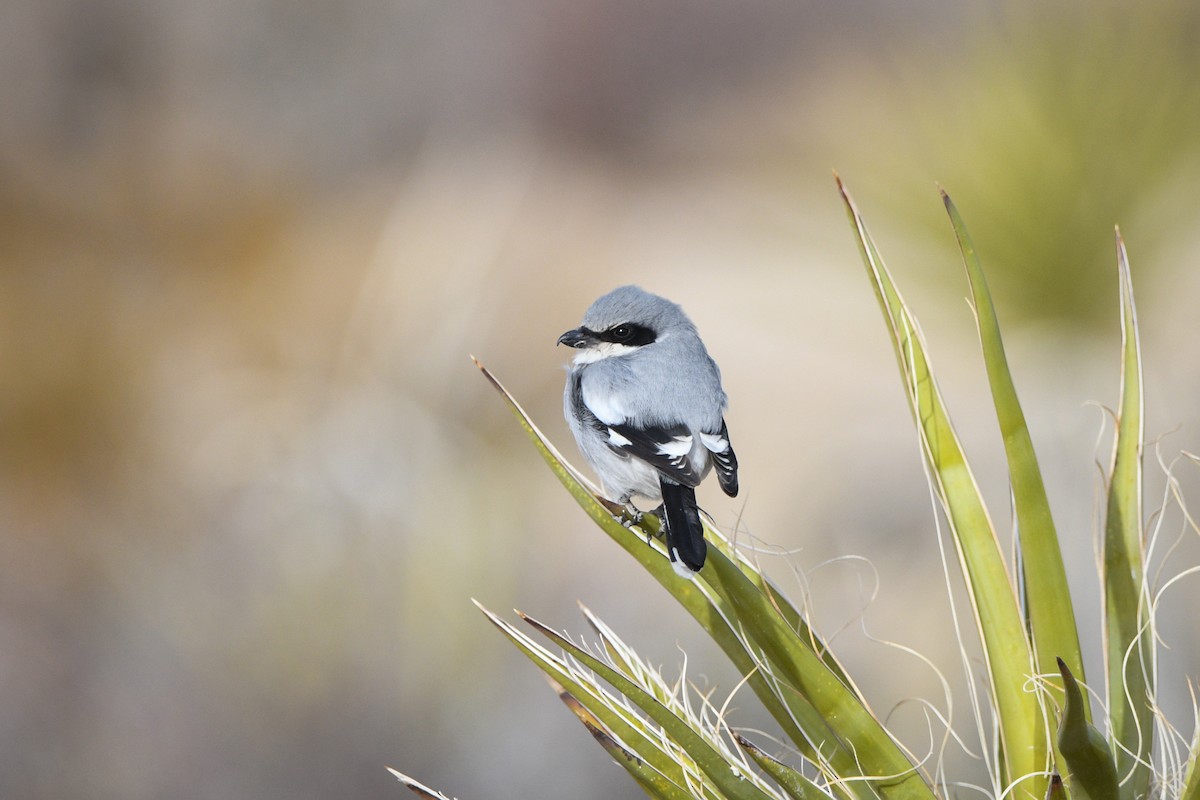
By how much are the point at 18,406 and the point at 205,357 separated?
1.14 meters

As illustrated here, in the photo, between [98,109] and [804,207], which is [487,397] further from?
[98,109]

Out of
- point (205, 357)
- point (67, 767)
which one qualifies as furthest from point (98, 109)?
point (67, 767)

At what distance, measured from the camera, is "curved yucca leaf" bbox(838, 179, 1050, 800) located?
995mm

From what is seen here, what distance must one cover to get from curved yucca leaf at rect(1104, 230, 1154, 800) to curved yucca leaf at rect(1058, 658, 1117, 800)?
0.48 ft

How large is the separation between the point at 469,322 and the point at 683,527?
205 inches

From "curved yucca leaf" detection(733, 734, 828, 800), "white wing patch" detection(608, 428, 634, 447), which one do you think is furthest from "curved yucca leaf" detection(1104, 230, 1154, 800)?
"white wing patch" detection(608, 428, 634, 447)

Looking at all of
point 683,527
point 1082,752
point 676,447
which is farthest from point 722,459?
point 1082,752

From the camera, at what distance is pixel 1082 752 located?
79cm

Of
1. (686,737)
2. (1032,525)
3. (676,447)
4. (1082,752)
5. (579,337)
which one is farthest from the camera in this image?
(579,337)

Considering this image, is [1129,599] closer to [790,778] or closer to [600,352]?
[790,778]

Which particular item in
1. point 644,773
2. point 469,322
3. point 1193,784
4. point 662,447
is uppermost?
point 1193,784

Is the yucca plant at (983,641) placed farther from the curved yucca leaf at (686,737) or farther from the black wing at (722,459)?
the black wing at (722,459)

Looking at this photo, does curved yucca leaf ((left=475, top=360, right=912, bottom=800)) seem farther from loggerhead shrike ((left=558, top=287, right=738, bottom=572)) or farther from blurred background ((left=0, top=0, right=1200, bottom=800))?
blurred background ((left=0, top=0, right=1200, bottom=800))

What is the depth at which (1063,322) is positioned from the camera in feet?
11.5
